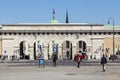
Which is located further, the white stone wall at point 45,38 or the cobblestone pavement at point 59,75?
the white stone wall at point 45,38

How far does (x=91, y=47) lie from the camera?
12138 cm

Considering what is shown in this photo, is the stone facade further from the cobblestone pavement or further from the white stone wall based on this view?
the cobblestone pavement

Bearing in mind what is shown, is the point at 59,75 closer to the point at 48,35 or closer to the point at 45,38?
the point at 48,35

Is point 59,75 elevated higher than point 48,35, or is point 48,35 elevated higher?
point 48,35

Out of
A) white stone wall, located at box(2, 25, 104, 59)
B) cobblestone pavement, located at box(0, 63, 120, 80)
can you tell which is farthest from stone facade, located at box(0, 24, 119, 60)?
cobblestone pavement, located at box(0, 63, 120, 80)

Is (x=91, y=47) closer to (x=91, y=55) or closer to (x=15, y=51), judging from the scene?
(x=91, y=55)

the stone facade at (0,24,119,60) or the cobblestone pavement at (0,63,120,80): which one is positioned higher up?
the stone facade at (0,24,119,60)

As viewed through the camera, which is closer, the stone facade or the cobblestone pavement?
the cobblestone pavement

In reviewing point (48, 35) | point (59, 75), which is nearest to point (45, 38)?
point (48, 35)

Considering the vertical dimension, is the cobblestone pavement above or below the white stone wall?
below

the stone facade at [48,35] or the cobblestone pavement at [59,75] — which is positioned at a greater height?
the stone facade at [48,35]

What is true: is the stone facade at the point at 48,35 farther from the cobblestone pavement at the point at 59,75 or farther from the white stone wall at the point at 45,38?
the cobblestone pavement at the point at 59,75

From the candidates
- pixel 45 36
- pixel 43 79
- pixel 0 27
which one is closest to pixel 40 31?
pixel 45 36

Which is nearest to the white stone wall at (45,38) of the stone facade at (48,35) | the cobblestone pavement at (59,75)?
the stone facade at (48,35)
